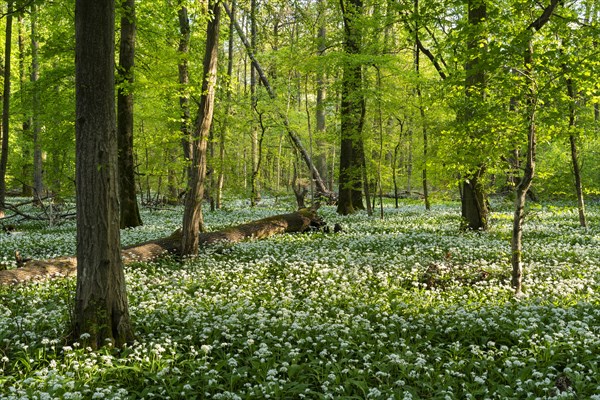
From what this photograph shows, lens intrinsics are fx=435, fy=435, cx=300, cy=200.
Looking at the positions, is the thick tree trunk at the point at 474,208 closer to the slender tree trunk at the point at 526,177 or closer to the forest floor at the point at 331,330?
the forest floor at the point at 331,330

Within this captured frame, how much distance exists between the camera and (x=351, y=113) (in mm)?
20594

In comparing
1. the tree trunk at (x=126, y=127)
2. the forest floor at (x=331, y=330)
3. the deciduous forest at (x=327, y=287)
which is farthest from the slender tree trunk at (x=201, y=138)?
the tree trunk at (x=126, y=127)

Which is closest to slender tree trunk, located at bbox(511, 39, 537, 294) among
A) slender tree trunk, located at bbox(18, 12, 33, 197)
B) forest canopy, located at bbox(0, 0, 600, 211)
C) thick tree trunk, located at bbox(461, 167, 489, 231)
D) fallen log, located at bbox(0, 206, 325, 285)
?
forest canopy, located at bbox(0, 0, 600, 211)

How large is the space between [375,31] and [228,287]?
47.6 feet

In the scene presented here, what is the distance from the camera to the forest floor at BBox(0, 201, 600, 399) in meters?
4.89

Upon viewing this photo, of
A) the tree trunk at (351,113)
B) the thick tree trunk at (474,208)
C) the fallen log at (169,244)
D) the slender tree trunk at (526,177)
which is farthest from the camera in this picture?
the tree trunk at (351,113)

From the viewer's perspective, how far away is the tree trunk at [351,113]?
766 inches

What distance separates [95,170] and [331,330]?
3.98 metres

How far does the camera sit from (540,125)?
28.3 ft

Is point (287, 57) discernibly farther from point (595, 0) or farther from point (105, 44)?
point (105, 44)

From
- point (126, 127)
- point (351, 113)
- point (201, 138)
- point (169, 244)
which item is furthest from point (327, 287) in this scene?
point (351, 113)

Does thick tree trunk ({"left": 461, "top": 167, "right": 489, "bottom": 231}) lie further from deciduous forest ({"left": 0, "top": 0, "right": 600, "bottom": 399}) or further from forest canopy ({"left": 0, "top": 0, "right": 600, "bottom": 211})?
forest canopy ({"left": 0, "top": 0, "right": 600, "bottom": 211})

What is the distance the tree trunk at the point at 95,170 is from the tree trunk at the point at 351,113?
13492 mm

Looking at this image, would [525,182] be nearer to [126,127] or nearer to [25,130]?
[126,127]
